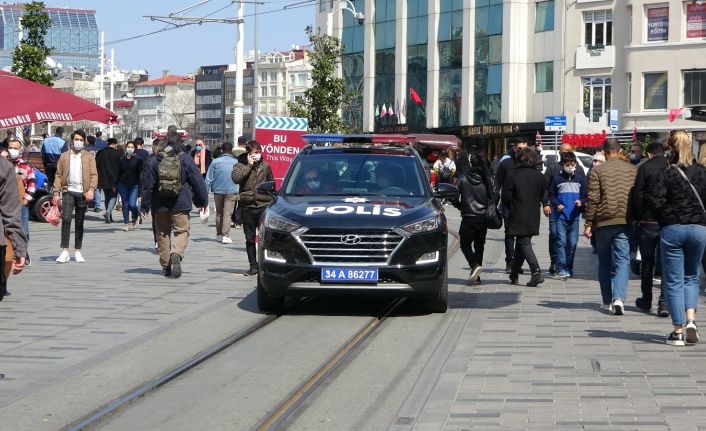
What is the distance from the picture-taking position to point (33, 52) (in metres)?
37.4

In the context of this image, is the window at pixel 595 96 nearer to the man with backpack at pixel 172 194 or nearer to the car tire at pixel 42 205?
the car tire at pixel 42 205

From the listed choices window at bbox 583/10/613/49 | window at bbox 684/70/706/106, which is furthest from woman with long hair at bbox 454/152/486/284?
window at bbox 583/10/613/49

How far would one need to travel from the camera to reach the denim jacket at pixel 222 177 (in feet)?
75.8

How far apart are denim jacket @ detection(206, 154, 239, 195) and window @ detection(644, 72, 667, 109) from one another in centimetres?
4005

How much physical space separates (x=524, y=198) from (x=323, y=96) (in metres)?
25.1

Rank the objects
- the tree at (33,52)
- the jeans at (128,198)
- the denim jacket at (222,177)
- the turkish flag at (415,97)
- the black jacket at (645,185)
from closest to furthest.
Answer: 1. the black jacket at (645,185)
2. the denim jacket at (222,177)
3. the jeans at (128,198)
4. the tree at (33,52)
5. the turkish flag at (415,97)

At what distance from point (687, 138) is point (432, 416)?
15.3 ft

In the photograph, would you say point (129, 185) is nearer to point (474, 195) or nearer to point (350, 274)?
point (474, 195)

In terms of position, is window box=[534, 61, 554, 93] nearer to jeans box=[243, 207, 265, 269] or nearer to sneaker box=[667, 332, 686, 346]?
jeans box=[243, 207, 265, 269]

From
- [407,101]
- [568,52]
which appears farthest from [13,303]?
[407,101]

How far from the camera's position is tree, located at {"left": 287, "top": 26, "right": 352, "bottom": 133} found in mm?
41312

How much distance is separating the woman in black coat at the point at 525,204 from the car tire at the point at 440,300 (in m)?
3.05

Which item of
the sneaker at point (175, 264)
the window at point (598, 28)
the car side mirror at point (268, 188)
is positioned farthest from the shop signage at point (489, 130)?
the car side mirror at point (268, 188)

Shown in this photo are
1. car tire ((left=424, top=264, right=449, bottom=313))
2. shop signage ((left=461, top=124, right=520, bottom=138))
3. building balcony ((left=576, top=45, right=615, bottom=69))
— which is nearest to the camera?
car tire ((left=424, top=264, right=449, bottom=313))
